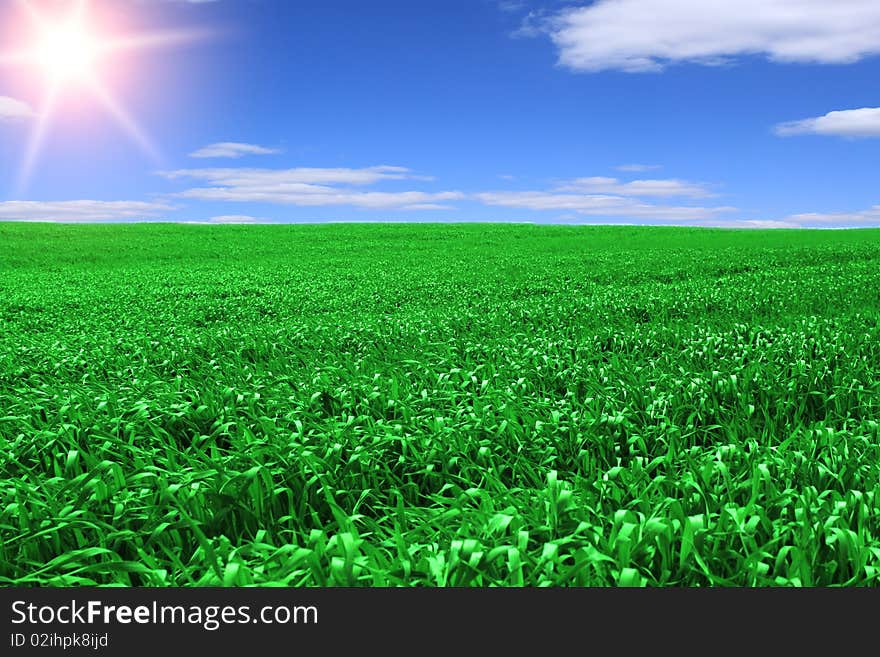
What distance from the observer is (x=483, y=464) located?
540 centimetres

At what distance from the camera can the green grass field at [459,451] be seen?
371 cm

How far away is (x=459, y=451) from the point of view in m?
5.48

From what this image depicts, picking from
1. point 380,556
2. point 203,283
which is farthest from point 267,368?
point 203,283

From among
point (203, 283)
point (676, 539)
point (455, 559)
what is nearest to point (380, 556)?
point (455, 559)

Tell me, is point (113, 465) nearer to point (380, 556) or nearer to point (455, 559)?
point (380, 556)

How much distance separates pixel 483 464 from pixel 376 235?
5198cm

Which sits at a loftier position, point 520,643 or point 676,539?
point 676,539

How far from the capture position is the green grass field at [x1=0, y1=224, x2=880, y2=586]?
12.2ft

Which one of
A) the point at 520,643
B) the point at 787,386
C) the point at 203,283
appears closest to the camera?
the point at 520,643

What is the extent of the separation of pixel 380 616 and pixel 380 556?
0.52 m

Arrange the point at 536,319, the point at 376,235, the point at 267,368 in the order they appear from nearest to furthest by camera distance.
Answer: the point at 267,368 → the point at 536,319 → the point at 376,235

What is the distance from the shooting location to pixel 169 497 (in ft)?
15.4

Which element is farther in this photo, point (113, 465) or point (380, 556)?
point (113, 465)

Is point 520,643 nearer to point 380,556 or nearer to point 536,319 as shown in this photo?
point 380,556
